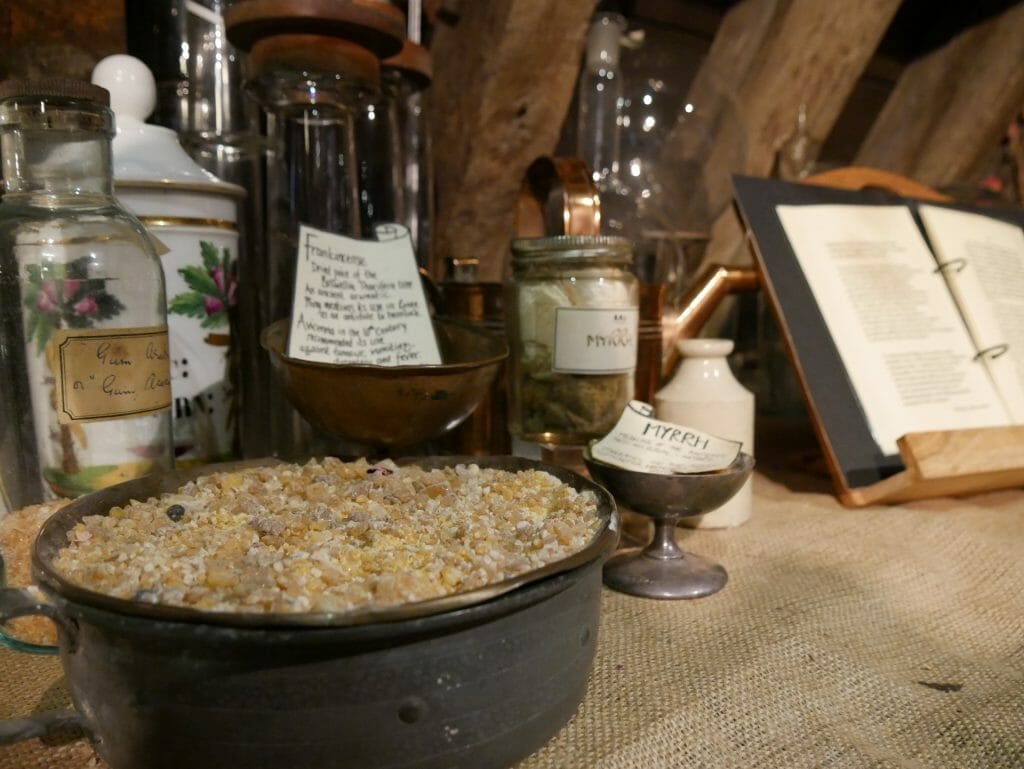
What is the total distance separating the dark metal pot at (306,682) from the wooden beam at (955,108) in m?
1.36

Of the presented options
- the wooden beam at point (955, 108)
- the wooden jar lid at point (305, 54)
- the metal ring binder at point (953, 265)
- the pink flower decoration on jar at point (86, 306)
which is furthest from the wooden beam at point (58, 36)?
the wooden beam at point (955, 108)

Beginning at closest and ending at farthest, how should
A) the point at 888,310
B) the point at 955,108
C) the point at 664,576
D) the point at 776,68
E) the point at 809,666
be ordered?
the point at 809,666
the point at 664,576
the point at 888,310
the point at 776,68
the point at 955,108

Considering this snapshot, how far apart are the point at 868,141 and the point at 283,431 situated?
1256mm

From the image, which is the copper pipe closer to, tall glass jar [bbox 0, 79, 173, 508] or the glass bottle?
the glass bottle

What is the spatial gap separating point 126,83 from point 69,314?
0.70 ft

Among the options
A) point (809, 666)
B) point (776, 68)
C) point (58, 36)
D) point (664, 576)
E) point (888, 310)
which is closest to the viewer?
point (809, 666)

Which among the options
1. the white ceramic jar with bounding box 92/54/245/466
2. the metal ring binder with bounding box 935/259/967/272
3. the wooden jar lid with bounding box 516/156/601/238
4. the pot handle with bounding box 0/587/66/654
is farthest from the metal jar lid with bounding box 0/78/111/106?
the metal ring binder with bounding box 935/259/967/272

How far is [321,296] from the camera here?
2.14 feet

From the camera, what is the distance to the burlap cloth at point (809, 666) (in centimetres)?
40

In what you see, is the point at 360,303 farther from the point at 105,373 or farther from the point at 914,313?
the point at 914,313

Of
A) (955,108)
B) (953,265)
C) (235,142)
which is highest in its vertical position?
(955,108)

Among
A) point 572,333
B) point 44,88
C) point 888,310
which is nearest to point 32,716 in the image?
point 44,88

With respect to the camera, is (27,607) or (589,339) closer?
(27,607)

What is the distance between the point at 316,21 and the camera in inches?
25.8
